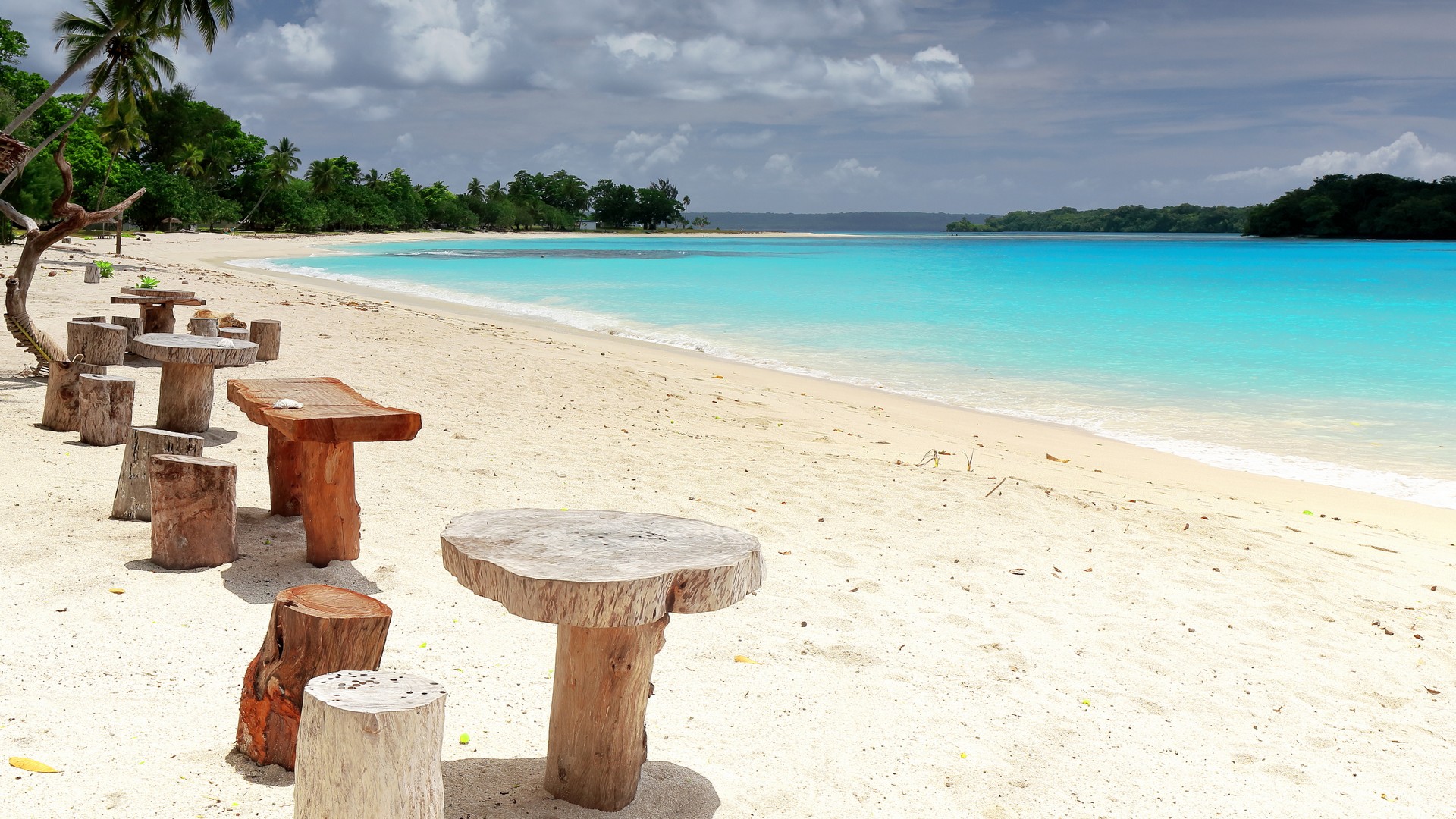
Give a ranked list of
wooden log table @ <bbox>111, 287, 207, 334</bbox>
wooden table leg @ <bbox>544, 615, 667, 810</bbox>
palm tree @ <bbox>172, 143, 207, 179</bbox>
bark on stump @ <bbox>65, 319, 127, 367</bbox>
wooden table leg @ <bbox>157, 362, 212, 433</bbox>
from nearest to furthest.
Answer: wooden table leg @ <bbox>544, 615, 667, 810</bbox>, wooden table leg @ <bbox>157, 362, 212, 433</bbox>, bark on stump @ <bbox>65, 319, 127, 367</bbox>, wooden log table @ <bbox>111, 287, 207, 334</bbox>, palm tree @ <bbox>172, 143, 207, 179</bbox>

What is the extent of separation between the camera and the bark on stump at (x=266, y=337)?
9148 mm

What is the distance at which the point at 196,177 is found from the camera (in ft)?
200

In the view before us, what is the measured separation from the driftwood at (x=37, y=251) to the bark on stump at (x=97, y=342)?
7.3 inches

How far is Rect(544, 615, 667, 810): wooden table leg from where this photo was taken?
2633mm

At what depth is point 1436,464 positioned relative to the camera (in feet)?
28.6

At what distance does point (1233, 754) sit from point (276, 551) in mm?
3866

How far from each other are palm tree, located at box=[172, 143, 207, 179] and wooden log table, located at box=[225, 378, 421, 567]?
63.5m

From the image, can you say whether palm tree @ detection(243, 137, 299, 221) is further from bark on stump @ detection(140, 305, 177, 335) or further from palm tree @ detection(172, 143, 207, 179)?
bark on stump @ detection(140, 305, 177, 335)

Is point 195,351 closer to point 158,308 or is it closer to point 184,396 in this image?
point 184,396

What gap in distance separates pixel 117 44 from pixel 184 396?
21005mm

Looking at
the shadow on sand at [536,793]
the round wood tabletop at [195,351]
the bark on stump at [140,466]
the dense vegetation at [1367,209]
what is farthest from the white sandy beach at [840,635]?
the dense vegetation at [1367,209]

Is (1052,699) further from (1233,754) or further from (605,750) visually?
(605,750)

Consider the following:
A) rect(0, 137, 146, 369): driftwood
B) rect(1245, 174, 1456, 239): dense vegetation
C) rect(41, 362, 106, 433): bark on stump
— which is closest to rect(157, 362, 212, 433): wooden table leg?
rect(41, 362, 106, 433): bark on stump

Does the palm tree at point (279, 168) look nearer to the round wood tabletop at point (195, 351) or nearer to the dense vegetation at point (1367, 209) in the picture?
the round wood tabletop at point (195, 351)
